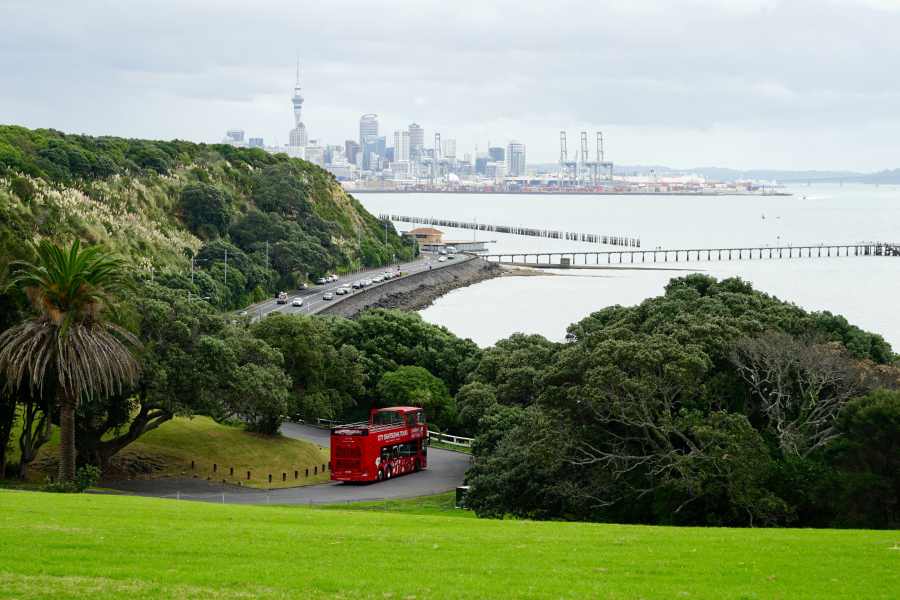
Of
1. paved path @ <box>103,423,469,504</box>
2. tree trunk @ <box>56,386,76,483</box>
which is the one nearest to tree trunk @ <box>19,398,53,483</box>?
tree trunk @ <box>56,386,76,483</box>

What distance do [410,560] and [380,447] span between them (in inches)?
945

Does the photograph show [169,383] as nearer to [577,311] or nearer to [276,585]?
[276,585]

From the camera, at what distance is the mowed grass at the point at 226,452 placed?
3903cm

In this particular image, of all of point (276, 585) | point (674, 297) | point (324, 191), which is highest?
point (324, 191)

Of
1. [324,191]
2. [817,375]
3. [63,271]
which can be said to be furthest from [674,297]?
[324,191]

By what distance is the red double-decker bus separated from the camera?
3884 cm

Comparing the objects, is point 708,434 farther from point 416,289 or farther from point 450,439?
point 416,289

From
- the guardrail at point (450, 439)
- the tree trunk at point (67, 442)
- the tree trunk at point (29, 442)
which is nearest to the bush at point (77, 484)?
the tree trunk at point (67, 442)

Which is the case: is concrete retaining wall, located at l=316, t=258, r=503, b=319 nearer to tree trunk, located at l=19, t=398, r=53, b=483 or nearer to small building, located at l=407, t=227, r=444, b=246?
small building, located at l=407, t=227, r=444, b=246

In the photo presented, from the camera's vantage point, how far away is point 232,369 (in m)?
37.3

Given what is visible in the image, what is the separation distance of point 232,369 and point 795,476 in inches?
920

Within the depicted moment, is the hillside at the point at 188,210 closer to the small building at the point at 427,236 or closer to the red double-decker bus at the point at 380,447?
the small building at the point at 427,236

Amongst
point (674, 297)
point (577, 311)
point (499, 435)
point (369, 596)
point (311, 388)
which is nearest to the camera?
point (369, 596)

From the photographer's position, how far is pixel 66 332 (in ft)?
89.2
